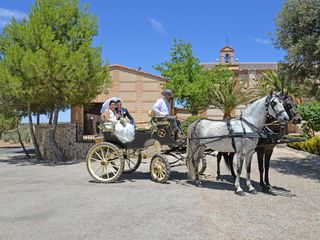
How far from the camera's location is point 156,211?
6066 mm

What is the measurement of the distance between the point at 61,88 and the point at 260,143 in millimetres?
9374

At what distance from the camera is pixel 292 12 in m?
10.8

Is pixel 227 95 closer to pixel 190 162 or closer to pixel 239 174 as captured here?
pixel 190 162

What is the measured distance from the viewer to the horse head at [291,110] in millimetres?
7262

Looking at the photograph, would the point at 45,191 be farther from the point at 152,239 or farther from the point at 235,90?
the point at 235,90

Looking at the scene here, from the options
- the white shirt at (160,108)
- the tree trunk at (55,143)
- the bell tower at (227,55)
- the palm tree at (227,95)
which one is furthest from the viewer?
the bell tower at (227,55)

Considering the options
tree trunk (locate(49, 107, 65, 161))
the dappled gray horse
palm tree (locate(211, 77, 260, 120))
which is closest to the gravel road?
the dappled gray horse

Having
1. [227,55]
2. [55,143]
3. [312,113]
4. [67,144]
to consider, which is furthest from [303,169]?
[227,55]

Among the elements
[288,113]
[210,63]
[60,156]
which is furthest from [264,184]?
[210,63]

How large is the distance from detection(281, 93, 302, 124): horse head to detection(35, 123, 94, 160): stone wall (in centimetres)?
1174

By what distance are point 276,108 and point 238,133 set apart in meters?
0.89

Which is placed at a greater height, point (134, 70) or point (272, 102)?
point (134, 70)

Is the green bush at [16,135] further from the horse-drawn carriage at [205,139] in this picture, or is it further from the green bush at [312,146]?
the horse-drawn carriage at [205,139]

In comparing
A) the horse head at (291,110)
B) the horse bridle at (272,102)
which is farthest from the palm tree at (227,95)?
the horse head at (291,110)
